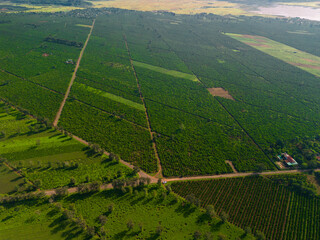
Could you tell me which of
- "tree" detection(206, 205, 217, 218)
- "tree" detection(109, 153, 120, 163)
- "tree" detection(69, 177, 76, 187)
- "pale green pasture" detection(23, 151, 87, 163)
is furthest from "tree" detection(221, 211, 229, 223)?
"pale green pasture" detection(23, 151, 87, 163)

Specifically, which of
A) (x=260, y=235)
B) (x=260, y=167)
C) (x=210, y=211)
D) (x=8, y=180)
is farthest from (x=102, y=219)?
(x=260, y=167)

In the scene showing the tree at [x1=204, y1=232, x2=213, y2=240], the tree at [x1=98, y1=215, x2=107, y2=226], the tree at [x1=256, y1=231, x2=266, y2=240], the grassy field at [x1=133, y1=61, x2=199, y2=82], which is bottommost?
the tree at [x1=256, y1=231, x2=266, y2=240]

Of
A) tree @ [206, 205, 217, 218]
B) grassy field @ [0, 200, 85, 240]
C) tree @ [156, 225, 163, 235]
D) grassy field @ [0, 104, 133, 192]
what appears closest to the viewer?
grassy field @ [0, 200, 85, 240]

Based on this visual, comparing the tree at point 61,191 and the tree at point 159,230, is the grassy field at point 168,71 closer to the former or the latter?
the tree at point 159,230

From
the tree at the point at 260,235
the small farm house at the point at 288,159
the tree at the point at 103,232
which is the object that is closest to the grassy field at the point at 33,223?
the tree at the point at 103,232

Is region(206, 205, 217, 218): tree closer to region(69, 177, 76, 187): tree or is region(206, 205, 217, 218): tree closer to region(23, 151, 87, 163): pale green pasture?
region(69, 177, 76, 187): tree

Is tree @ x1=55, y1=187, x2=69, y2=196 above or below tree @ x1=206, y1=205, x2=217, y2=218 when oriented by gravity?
above

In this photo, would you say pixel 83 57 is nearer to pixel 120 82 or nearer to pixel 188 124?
pixel 120 82
